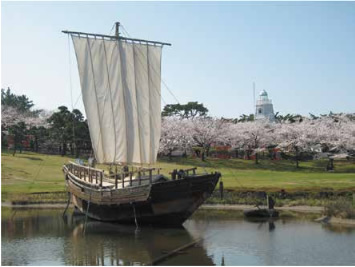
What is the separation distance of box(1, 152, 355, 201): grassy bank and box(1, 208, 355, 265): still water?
10456 mm

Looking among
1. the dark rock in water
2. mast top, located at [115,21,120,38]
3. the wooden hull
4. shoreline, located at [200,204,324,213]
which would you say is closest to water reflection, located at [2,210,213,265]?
the wooden hull

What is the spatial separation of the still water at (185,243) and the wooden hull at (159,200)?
0.94m

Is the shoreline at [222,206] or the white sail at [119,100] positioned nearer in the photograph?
the shoreline at [222,206]

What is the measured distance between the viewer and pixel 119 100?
1747 inches

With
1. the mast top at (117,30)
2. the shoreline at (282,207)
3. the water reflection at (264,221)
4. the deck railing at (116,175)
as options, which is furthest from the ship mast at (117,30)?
the water reflection at (264,221)

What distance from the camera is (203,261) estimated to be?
81.2ft

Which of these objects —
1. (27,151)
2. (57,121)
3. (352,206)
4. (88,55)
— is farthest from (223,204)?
(27,151)

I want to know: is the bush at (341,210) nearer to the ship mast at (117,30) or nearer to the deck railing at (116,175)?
the deck railing at (116,175)

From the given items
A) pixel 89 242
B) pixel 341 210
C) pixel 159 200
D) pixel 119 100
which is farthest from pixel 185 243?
pixel 119 100

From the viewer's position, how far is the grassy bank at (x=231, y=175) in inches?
1998

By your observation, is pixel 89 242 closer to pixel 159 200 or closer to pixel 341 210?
pixel 159 200

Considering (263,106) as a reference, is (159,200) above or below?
below

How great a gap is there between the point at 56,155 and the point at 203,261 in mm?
70552

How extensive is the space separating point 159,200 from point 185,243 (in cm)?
603
